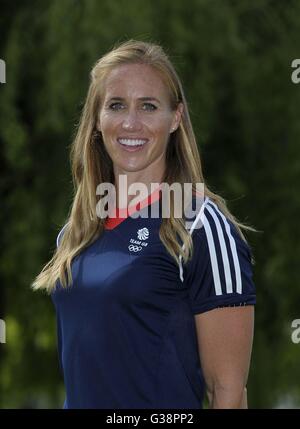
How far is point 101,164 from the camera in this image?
320cm

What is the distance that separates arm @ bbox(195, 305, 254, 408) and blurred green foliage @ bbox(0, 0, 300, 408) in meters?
4.85

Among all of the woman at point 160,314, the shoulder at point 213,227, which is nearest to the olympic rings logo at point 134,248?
the woman at point 160,314

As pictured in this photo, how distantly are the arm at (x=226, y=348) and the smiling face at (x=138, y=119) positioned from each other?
0.47 m

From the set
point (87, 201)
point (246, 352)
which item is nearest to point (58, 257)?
point (87, 201)

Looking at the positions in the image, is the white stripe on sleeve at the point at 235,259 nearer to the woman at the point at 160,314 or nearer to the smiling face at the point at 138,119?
the woman at the point at 160,314

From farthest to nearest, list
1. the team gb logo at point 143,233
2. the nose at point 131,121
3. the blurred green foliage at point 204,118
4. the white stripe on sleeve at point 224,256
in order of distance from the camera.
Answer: the blurred green foliage at point 204,118 < the nose at point 131,121 < the team gb logo at point 143,233 < the white stripe on sleeve at point 224,256

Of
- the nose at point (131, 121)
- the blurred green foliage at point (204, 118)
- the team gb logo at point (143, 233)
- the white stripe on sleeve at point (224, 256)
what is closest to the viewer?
the white stripe on sleeve at point (224, 256)

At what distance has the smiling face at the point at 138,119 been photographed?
2.99 metres

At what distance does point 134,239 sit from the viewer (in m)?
2.88

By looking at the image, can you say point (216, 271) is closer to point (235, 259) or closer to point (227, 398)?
point (235, 259)

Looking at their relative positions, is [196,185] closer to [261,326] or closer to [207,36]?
[207,36]

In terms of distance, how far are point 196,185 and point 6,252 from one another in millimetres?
5433
